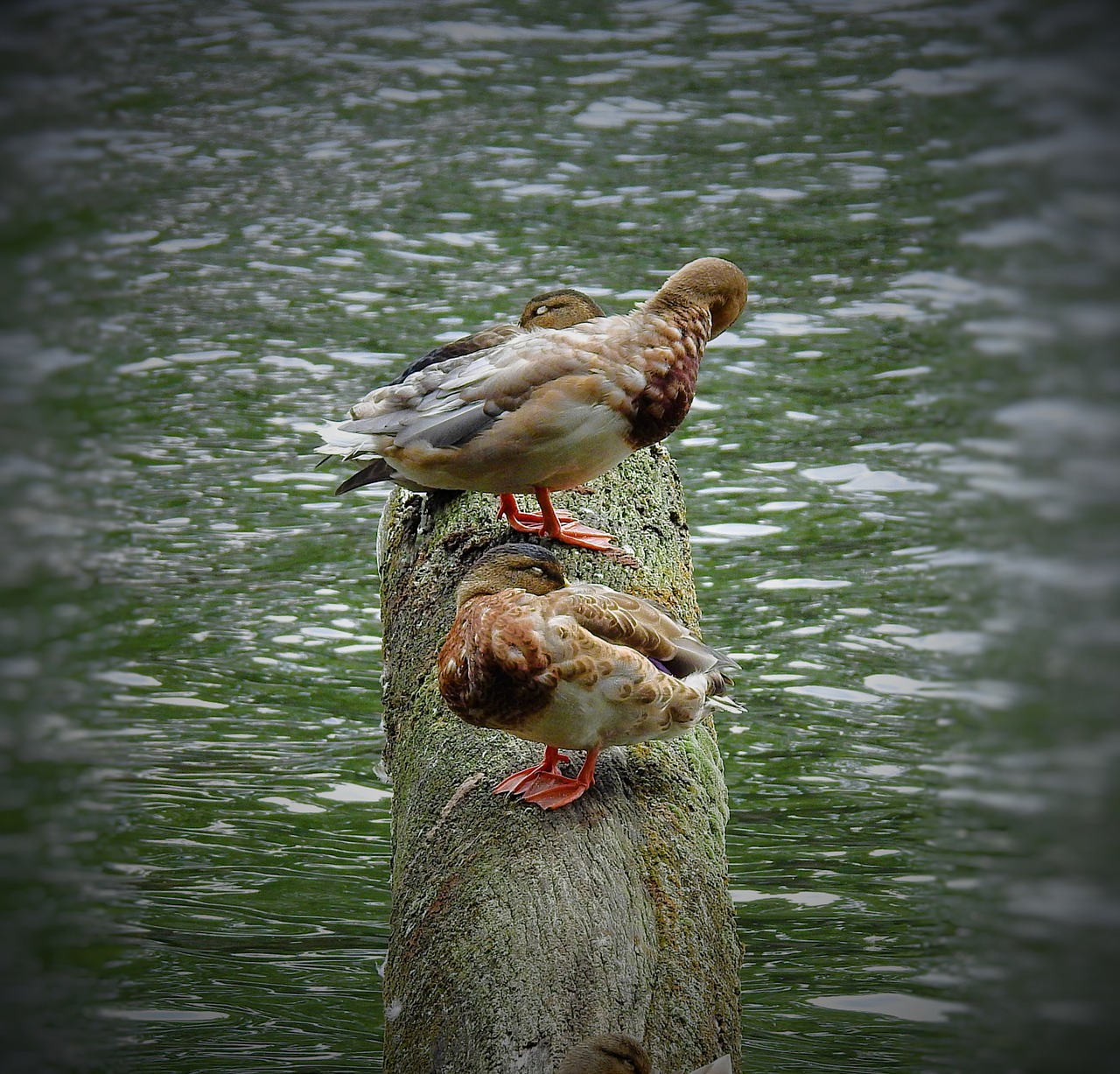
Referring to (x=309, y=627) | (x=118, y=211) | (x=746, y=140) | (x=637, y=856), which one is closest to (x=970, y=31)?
(x=118, y=211)

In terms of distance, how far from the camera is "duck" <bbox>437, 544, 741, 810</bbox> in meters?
2.82

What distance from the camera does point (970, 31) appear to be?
1.08 metres

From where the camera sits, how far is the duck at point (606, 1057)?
2139 mm

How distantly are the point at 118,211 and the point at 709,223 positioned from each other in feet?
32.4

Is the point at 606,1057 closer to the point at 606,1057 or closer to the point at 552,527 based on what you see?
the point at 606,1057

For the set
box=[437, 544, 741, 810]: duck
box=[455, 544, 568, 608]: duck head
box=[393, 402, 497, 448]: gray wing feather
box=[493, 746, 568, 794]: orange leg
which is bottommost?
box=[493, 746, 568, 794]: orange leg

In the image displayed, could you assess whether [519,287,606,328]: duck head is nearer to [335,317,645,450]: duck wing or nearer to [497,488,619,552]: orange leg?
[335,317,645,450]: duck wing

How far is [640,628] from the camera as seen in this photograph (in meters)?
3.05

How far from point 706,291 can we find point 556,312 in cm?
61

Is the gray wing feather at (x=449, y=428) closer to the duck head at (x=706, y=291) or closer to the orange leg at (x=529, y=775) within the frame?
the duck head at (x=706, y=291)

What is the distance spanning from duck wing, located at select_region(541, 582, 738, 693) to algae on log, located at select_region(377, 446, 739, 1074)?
0.24 m

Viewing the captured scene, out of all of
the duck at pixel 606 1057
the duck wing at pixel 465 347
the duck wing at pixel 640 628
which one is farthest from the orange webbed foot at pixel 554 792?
the duck wing at pixel 465 347

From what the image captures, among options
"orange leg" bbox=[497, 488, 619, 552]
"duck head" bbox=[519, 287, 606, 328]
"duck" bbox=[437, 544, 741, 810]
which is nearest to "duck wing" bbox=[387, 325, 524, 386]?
"duck head" bbox=[519, 287, 606, 328]

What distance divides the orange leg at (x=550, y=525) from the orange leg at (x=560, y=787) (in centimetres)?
95
